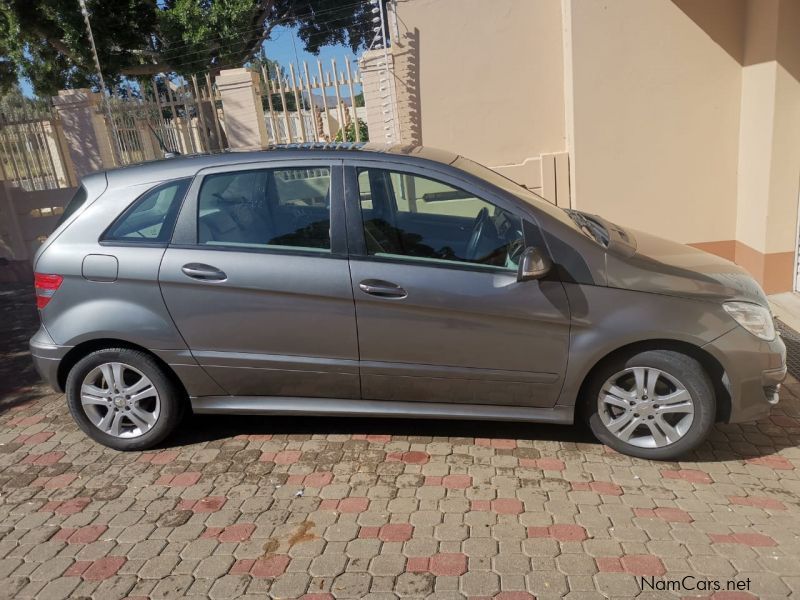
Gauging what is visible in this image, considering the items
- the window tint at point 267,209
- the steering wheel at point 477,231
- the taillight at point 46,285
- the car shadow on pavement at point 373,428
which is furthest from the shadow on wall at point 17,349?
the steering wheel at point 477,231

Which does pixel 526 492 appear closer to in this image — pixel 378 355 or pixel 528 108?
pixel 378 355

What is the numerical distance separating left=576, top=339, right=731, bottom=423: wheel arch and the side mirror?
0.61 meters

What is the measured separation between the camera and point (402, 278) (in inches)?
143

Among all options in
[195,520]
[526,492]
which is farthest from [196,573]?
[526,492]

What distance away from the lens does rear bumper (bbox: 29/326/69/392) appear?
13.1 feet

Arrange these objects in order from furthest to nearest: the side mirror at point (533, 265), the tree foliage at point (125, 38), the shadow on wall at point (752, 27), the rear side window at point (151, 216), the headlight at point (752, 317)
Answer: the tree foliage at point (125, 38), the shadow on wall at point (752, 27), the rear side window at point (151, 216), the headlight at point (752, 317), the side mirror at point (533, 265)

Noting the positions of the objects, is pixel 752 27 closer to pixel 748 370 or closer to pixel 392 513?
pixel 748 370

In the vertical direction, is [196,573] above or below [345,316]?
below

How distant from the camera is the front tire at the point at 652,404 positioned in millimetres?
3566

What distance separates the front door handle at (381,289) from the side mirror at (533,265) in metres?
0.66

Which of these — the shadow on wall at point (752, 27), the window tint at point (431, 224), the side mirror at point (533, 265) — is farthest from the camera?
the shadow on wall at point (752, 27)

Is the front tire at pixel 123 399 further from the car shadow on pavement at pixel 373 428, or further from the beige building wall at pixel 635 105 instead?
the beige building wall at pixel 635 105

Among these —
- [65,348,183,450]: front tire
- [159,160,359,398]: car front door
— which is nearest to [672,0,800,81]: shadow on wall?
[159,160,359,398]: car front door

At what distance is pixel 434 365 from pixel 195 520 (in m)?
1.52
